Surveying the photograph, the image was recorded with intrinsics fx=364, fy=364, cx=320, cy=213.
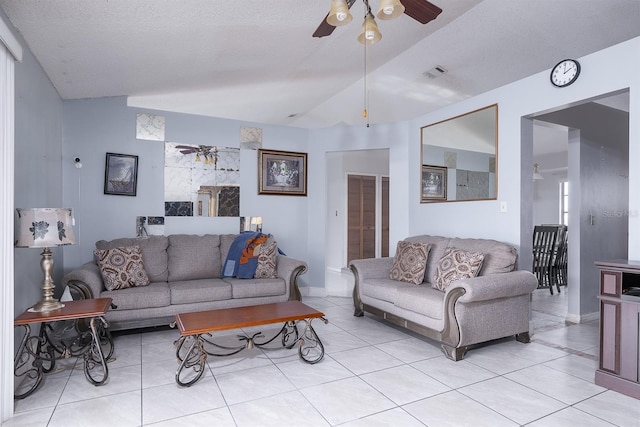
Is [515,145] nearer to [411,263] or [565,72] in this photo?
[565,72]

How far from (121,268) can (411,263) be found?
9.38 feet

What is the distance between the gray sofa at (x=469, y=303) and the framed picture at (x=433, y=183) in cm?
82

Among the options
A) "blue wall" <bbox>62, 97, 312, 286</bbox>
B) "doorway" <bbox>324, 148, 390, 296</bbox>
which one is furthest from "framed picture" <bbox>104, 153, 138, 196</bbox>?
"doorway" <bbox>324, 148, 390, 296</bbox>

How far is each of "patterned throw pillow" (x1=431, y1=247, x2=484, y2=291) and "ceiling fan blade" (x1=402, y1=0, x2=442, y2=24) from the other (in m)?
1.99

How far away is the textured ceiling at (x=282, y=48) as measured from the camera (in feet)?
7.50

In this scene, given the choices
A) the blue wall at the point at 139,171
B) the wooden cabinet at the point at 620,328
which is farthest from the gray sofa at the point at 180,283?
the wooden cabinet at the point at 620,328

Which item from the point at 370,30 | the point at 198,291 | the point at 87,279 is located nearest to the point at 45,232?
the point at 87,279

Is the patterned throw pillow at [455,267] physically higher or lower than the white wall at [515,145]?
lower

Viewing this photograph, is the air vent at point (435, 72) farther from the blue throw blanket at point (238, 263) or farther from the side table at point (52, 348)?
the side table at point (52, 348)

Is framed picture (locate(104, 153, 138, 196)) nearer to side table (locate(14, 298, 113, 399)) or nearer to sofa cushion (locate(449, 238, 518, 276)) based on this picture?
side table (locate(14, 298, 113, 399))

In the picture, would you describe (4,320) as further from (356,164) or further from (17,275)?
(356,164)

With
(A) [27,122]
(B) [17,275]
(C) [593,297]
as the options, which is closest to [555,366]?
(C) [593,297]

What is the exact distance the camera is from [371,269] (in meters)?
4.08

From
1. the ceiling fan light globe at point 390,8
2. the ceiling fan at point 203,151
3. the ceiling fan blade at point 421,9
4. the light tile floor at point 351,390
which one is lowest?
the light tile floor at point 351,390
